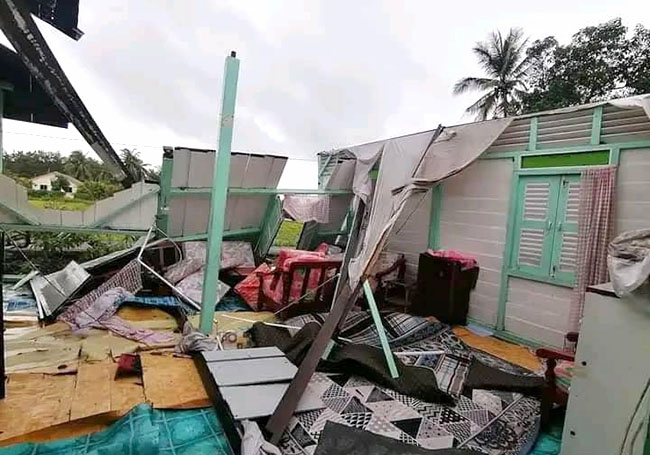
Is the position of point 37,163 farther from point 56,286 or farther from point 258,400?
point 258,400

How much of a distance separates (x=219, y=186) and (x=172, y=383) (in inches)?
63.0

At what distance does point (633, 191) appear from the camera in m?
3.19

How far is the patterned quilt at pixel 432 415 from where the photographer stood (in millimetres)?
2193

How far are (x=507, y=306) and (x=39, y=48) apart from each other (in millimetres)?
4959

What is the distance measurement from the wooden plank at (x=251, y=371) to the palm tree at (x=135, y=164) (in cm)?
278

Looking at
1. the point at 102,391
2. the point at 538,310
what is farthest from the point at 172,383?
the point at 538,310

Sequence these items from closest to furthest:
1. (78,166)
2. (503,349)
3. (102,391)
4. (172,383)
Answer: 1. (102,391)
2. (172,383)
3. (503,349)
4. (78,166)

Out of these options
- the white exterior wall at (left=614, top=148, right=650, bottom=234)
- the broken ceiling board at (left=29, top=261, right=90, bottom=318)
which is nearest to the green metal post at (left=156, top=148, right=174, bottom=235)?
the broken ceiling board at (left=29, top=261, right=90, bottom=318)

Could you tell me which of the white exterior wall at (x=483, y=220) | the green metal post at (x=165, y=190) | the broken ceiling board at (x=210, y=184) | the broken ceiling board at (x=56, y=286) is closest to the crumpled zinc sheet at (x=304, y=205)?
the broken ceiling board at (x=210, y=184)

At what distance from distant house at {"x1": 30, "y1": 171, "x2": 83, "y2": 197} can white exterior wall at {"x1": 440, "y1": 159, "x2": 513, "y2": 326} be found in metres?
4.49

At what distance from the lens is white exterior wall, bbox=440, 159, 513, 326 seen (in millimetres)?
4223

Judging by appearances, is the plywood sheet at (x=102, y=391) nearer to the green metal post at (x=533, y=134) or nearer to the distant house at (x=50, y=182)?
the distant house at (x=50, y=182)

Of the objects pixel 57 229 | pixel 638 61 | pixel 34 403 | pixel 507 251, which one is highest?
pixel 638 61

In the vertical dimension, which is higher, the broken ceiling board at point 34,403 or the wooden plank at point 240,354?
the wooden plank at point 240,354
